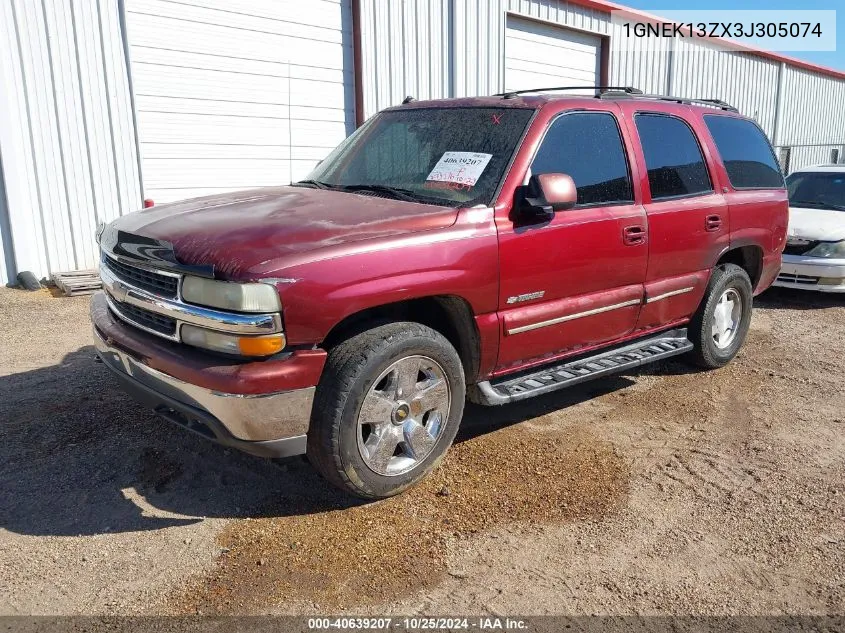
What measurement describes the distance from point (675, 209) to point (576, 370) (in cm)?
138

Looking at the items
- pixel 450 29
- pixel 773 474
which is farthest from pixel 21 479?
pixel 450 29

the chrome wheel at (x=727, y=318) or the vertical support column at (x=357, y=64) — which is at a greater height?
the vertical support column at (x=357, y=64)

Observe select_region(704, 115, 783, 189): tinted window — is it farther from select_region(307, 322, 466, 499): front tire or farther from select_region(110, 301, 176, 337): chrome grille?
select_region(110, 301, 176, 337): chrome grille

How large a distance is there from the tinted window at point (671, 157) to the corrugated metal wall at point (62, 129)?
6.28 meters

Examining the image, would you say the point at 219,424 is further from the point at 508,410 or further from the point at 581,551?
the point at 508,410

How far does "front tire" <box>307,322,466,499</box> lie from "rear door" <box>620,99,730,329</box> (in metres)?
1.81

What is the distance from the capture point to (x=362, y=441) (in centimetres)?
329

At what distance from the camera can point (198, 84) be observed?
8.85 metres

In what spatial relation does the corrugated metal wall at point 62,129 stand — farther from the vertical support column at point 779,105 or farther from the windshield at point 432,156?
the vertical support column at point 779,105

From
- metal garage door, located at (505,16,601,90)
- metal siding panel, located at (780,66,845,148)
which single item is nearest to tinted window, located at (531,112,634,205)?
metal garage door, located at (505,16,601,90)

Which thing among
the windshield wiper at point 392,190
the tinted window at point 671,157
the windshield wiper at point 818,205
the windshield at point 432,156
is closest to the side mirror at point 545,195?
the windshield at point 432,156

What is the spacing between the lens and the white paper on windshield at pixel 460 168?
3855 mm

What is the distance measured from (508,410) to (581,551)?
168 centimetres

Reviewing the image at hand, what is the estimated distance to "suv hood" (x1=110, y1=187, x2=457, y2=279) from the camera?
2994mm
